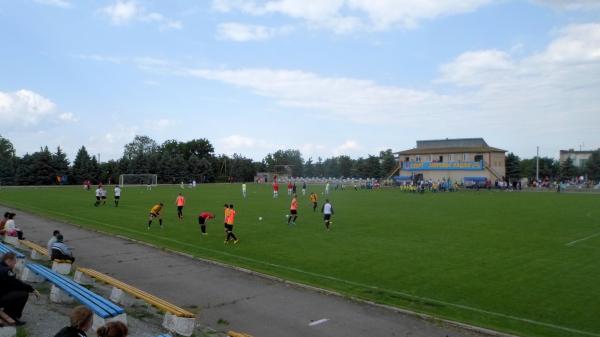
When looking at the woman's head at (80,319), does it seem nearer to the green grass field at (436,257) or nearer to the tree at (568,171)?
the green grass field at (436,257)

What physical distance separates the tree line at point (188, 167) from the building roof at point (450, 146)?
1020cm

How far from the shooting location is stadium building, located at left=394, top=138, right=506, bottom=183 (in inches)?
2921

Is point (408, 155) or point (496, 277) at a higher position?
point (408, 155)

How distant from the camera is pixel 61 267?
1205cm

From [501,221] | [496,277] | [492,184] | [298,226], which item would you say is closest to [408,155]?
[492,184]

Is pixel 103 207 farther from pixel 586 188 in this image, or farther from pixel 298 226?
pixel 586 188

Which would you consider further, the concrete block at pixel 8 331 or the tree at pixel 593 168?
the tree at pixel 593 168

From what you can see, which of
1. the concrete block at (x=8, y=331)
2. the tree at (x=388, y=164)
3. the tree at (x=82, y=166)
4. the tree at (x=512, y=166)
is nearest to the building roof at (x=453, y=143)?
the tree at (x=512, y=166)

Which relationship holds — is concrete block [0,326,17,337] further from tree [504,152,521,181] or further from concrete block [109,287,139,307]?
tree [504,152,521,181]

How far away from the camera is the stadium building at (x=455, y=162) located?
74.2m

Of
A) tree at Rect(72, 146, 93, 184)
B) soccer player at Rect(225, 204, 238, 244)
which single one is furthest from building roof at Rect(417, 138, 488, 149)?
soccer player at Rect(225, 204, 238, 244)

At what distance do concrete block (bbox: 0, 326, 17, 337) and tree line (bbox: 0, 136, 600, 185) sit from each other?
75.3m

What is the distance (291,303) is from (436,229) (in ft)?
45.8

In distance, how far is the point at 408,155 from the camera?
3270 inches
